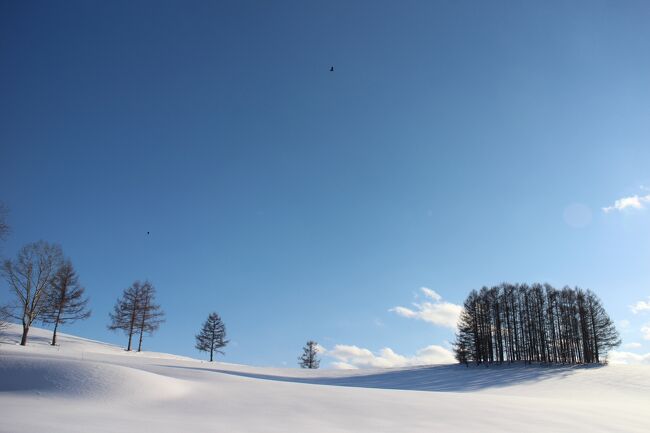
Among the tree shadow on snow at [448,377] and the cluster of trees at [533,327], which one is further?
the cluster of trees at [533,327]

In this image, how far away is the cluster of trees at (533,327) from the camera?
47.1 m

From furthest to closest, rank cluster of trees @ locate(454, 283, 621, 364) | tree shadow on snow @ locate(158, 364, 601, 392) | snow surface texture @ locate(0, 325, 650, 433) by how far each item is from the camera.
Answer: cluster of trees @ locate(454, 283, 621, 364)
tree shadow on snow @ locate(158, 364, 601, 392)
snow surface texture @ locate(0, 325, 650, 433)

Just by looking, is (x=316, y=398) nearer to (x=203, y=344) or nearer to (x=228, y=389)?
(x=228, y=389)

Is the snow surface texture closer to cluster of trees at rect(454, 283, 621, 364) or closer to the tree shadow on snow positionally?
the tree shadow on snow

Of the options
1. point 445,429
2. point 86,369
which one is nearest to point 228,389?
point 86,369

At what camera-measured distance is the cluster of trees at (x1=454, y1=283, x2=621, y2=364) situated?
155 ft

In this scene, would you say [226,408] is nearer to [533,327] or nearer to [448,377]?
[448,377]

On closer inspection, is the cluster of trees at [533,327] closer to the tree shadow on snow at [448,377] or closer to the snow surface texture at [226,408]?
the tree shadow on snow at [448,377]

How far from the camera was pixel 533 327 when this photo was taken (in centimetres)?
4947

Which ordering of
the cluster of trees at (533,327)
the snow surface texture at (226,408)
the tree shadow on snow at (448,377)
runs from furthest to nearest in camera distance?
the cluster of trees at (533,327)
the tree shadow on snow at (448,377)
the snow surface texture at (226,408)

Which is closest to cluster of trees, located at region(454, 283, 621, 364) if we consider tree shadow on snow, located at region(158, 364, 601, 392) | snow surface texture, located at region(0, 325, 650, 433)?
tree shadow on snow, located at region(158, 364, 601, 392)

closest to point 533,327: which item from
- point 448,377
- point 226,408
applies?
point 448,377

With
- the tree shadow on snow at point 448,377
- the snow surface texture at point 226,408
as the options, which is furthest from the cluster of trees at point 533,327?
the snow surface texture at point 226,408

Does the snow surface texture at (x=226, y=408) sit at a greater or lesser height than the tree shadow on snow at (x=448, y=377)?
greater
